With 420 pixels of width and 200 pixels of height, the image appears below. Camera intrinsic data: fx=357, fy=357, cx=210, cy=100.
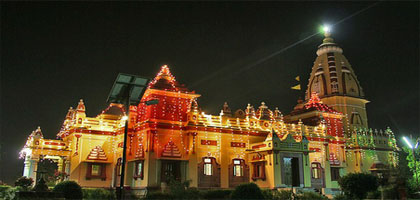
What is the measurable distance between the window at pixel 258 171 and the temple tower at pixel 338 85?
54.8ft

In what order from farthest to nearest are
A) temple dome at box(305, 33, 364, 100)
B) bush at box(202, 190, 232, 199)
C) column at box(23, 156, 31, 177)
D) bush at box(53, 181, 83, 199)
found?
temple dome at box(305, 33, 364, 100), column at box(23, 156, 31, 177), bush at box(202, 190, 232, 199), bush at box(53, 181, 83, 199)

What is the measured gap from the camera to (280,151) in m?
29.6

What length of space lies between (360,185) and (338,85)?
27904 mm

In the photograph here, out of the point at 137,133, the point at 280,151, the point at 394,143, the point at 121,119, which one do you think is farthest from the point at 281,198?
the point at 394,143

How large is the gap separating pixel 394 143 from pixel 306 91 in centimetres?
1329

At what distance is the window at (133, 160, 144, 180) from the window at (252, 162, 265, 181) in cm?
950

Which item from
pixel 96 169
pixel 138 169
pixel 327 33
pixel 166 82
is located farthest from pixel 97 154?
pixel 327 33

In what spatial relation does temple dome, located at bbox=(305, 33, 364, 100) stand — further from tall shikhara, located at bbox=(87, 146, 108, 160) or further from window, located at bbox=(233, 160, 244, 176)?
tall shikhara, located at bbox=(87, 146, 108, 160)

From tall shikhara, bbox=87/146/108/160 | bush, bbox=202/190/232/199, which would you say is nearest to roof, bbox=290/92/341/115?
bush, bbox=202/190/232/199

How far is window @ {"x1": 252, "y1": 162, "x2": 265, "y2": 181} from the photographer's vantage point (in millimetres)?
29848

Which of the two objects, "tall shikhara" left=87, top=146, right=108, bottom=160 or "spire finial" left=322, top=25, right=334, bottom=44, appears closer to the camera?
"tall shikhara" left=87, top=146, right=108, bottom=160

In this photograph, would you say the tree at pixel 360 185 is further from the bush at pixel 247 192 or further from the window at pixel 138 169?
the window at pixel 138 169

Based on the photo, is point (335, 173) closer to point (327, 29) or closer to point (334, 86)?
point (334, 86)

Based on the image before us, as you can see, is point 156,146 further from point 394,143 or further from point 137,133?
point 394,143
